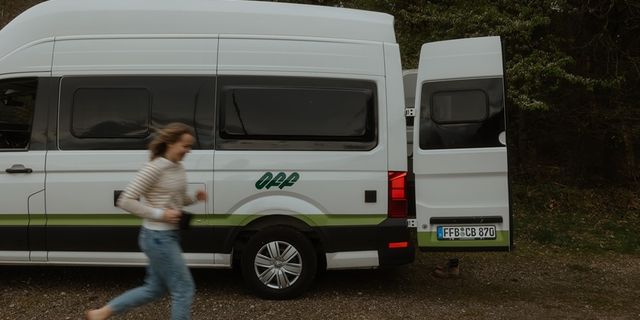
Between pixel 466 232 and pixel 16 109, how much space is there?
4301 millimetres

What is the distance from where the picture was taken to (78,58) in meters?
4.90

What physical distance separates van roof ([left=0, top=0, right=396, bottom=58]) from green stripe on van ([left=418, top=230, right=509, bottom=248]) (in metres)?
1.87

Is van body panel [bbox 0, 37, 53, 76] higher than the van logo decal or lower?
higher

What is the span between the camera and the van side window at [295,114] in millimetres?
4863

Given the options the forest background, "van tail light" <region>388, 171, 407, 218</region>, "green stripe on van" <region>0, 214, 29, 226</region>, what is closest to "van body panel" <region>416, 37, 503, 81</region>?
"van tail light" <region>388, 171, 407, 218</region>

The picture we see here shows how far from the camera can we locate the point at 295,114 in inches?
194

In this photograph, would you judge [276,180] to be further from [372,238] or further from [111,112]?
[111,112]

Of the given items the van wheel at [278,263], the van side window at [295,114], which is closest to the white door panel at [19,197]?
the van side window at [295,114]

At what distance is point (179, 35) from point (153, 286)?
238 cm

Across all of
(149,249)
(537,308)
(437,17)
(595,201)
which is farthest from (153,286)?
(595,201)

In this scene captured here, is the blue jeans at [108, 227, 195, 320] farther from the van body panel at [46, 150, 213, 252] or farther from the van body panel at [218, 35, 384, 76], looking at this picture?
the van body panel at [218, 35, 384, 76]

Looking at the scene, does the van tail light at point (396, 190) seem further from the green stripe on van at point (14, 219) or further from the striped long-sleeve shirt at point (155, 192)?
the green stripe on van at point (14, 219)

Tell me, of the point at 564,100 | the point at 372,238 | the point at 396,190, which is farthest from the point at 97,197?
the point at 564,100

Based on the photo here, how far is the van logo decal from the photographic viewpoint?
482 cm
